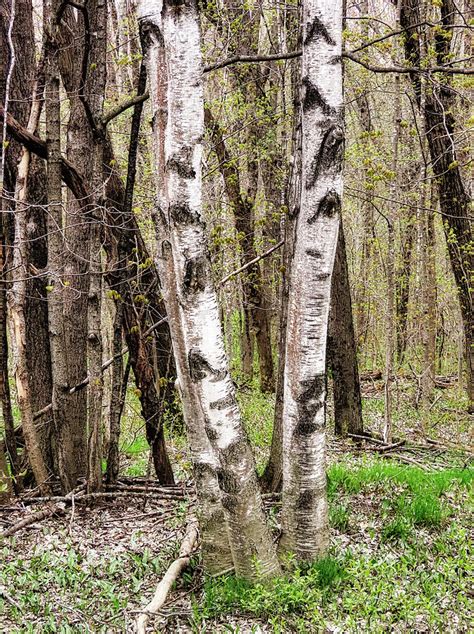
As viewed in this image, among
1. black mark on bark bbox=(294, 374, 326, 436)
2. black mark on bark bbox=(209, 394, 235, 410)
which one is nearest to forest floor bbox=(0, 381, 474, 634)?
black mark on bark bbox=(294, 374, 326, 436)

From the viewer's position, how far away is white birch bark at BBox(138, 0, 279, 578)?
10.5ft

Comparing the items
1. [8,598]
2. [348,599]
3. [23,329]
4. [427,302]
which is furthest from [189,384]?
[427,302]

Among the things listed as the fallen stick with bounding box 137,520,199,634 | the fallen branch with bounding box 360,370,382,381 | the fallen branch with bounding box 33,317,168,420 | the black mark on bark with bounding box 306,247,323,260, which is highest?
the black mark on bark with bounding box 306,247,323,260

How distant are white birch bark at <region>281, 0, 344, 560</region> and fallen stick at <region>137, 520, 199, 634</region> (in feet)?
3.29

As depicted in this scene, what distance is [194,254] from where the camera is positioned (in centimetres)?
321

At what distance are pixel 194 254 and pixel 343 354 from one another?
566cm

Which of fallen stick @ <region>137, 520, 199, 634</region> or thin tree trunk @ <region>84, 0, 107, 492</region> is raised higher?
thin tree trunk @ <region>84, 0, 107, 492</region>

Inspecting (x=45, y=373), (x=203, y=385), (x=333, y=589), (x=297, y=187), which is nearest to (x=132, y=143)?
(x=297, y=187)

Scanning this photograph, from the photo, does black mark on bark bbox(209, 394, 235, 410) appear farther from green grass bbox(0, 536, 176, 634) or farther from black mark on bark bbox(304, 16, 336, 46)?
black mark on bark bbox(304, 16, 336, 46)

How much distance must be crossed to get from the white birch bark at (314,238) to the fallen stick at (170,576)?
3.29 feet

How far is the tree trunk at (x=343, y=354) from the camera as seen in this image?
333 inches

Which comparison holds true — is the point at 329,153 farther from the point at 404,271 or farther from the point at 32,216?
the point at 404,271

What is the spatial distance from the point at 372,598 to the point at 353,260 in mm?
14138

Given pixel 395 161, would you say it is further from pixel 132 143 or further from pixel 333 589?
pixel 333 589
